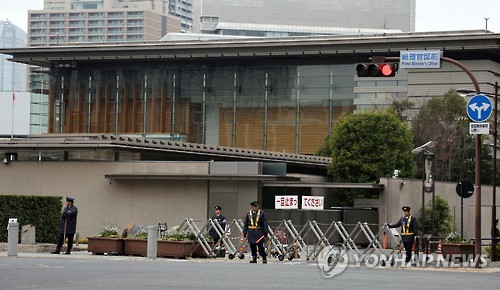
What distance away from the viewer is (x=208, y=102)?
10575 centimetres

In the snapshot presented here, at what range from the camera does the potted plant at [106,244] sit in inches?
1444

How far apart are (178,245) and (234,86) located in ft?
229

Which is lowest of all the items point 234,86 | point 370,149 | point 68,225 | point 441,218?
point 441,218

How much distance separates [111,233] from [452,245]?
10.7m

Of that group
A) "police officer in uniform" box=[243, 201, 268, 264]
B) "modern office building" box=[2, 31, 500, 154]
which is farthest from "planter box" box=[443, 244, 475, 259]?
"modern office building" box=[2, 31, 500, 154]

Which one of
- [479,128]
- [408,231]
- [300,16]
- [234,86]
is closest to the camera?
[479,128]

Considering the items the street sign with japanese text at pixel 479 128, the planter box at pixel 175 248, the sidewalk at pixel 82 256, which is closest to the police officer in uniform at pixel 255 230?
the sidewalk at pixel 82 256

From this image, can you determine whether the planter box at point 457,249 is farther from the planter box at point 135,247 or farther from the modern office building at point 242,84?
the modern office building at point 242,84

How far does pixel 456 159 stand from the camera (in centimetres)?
8950

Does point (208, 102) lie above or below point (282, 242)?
above

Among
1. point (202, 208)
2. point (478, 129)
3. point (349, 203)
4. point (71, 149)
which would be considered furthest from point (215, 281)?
point (349, 203)

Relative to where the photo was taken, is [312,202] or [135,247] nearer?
[135,247]

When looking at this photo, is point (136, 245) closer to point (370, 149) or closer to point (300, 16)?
point (370, 149)

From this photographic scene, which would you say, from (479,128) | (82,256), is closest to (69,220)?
(82,256)
